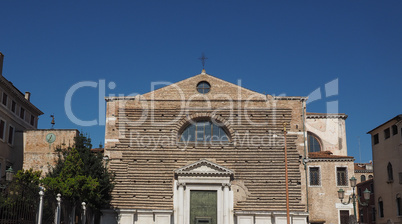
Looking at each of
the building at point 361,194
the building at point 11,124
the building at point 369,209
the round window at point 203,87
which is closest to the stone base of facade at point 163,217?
the building at point 11,124

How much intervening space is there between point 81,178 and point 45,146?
6583mm

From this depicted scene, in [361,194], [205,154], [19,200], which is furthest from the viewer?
[361,194]

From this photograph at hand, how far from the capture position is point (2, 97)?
28609mm

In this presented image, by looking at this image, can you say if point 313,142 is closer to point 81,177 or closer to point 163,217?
point 163,217

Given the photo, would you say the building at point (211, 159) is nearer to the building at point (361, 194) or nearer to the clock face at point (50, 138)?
the clock face at point (50, 138)

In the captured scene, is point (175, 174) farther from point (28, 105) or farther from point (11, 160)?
point (28, 105)

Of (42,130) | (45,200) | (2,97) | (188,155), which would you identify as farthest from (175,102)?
(45,200)

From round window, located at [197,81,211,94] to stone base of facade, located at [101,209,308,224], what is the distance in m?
7.92

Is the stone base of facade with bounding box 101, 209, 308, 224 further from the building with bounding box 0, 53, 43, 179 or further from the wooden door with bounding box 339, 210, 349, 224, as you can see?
the building with bounding box 0, 53, 43, 179

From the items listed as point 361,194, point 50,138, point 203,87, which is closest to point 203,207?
point 203,87

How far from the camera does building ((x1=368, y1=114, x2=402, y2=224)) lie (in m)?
28.2

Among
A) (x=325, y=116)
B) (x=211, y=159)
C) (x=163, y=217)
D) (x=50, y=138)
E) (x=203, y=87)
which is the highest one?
(x=203, y=87)

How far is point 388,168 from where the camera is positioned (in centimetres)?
2972

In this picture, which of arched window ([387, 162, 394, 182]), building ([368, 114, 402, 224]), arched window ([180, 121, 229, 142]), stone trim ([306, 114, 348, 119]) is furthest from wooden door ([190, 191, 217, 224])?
stone trim ([306, 114, 348, 119])
